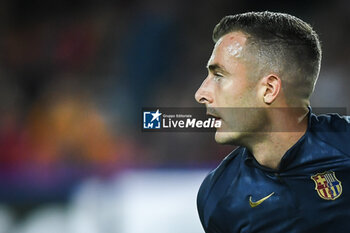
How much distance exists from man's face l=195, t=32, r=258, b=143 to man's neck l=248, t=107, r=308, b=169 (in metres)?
0.10

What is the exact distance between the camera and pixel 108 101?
201 inches

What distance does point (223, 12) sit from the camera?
17.5 ft

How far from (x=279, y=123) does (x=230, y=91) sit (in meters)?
0.29

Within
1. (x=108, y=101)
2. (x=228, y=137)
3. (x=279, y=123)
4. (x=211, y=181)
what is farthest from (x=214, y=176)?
(x=108, y=101)

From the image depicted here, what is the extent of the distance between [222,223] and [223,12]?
369 cm

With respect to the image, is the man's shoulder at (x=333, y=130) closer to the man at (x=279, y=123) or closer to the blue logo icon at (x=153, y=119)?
the man at (x=279, y=123)

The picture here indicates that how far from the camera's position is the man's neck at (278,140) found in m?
2.02

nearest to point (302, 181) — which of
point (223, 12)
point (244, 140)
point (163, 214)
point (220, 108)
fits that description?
point (244, 140)

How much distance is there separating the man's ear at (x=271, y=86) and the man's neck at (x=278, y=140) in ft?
0.40

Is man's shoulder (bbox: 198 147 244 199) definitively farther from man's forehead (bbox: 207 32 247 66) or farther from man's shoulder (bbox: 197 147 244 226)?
man's forehead (bbox: 207 32 247 66)

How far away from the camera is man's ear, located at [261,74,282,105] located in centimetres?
194

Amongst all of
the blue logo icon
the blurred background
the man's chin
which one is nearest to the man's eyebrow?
the man's chin

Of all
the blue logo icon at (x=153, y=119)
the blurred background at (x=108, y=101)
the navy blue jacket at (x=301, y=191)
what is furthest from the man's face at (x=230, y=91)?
the blurred background at (x=108, y=101)

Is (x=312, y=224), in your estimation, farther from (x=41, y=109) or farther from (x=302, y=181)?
(x=41, y=109)
